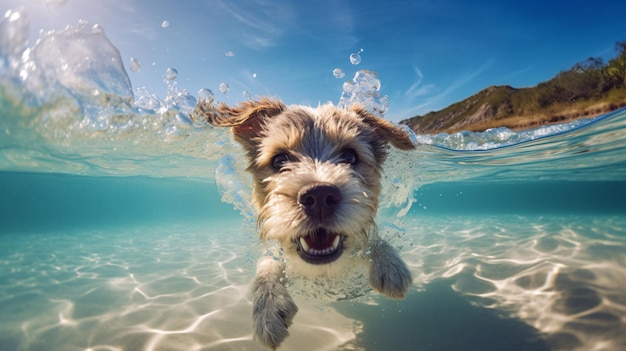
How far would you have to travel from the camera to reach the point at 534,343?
330 cm

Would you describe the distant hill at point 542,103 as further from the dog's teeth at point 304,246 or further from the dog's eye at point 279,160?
the dog's teeth at point 304,246

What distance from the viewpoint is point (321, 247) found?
2871 millimetres

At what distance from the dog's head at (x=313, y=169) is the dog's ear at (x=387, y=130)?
13 millimetres

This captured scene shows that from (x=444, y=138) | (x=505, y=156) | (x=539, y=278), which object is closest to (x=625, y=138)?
(x=505, y=156)

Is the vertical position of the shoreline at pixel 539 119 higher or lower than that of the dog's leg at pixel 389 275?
higher

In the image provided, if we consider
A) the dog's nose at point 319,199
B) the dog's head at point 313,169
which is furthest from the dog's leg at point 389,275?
the dog's nose at point 319,199

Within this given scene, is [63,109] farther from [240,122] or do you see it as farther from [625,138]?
[625,138]

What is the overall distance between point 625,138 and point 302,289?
13.2 meters

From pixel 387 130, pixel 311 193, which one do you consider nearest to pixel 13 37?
pixel 311 193

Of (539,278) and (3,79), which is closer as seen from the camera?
(539,278)

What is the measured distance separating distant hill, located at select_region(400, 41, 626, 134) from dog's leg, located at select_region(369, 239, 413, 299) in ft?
19.6

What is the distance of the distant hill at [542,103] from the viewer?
23.9ft

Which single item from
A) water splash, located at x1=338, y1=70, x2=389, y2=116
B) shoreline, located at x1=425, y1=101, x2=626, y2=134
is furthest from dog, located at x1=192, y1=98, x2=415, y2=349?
shoreline, located at x1=425, y1=101, x2=626, y2=134

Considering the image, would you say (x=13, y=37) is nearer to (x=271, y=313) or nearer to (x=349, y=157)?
(x=349, y=157)
